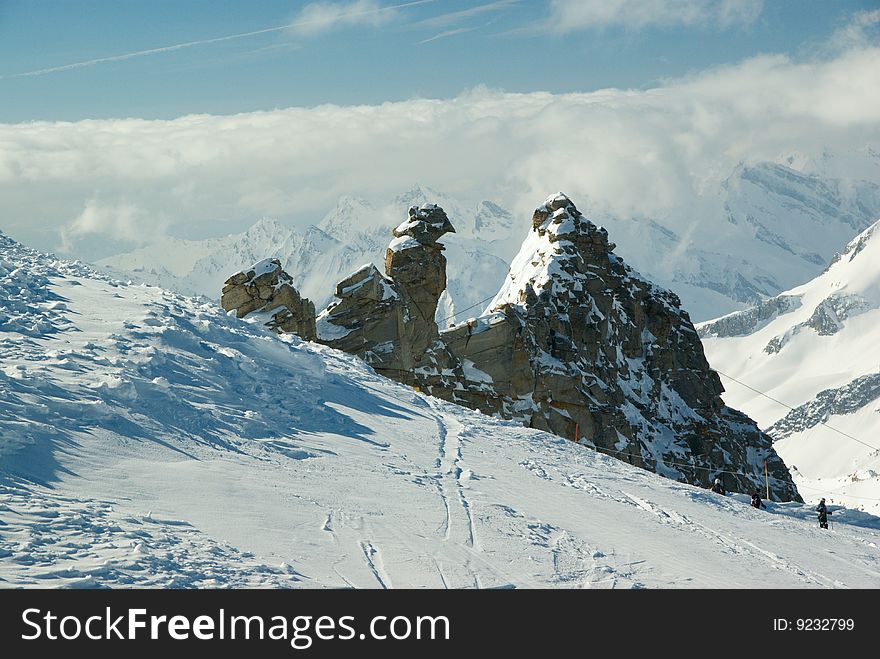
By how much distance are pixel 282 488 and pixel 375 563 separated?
4.17 metres

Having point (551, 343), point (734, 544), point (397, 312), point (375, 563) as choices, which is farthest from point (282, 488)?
point (551, 343)


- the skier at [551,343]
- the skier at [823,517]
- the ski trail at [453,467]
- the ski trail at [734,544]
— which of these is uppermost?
the skier at [551,343]

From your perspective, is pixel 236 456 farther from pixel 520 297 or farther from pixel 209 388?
pixel 520 297

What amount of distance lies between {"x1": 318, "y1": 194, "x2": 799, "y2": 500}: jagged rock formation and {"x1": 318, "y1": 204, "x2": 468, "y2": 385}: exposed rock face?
8 centimetres

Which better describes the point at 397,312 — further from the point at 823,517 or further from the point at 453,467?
the point at 453,467

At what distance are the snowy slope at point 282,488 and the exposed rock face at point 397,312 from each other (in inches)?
934

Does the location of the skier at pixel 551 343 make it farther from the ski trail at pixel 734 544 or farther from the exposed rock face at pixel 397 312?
the ski trail at pixel 734 544

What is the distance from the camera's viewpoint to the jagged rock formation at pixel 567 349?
58938mm

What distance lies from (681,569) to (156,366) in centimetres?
1439

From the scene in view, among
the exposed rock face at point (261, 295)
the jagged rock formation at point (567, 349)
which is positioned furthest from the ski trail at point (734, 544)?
the exposed rock face at point (261, 295)

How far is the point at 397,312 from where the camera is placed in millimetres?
58594

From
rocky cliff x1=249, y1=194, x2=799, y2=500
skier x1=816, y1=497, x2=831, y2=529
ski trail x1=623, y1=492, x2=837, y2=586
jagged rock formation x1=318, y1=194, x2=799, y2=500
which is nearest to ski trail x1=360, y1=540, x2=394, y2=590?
ski trail x1=623, y1=492, x2=837, y2=586

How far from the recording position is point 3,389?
2031 centimetres
